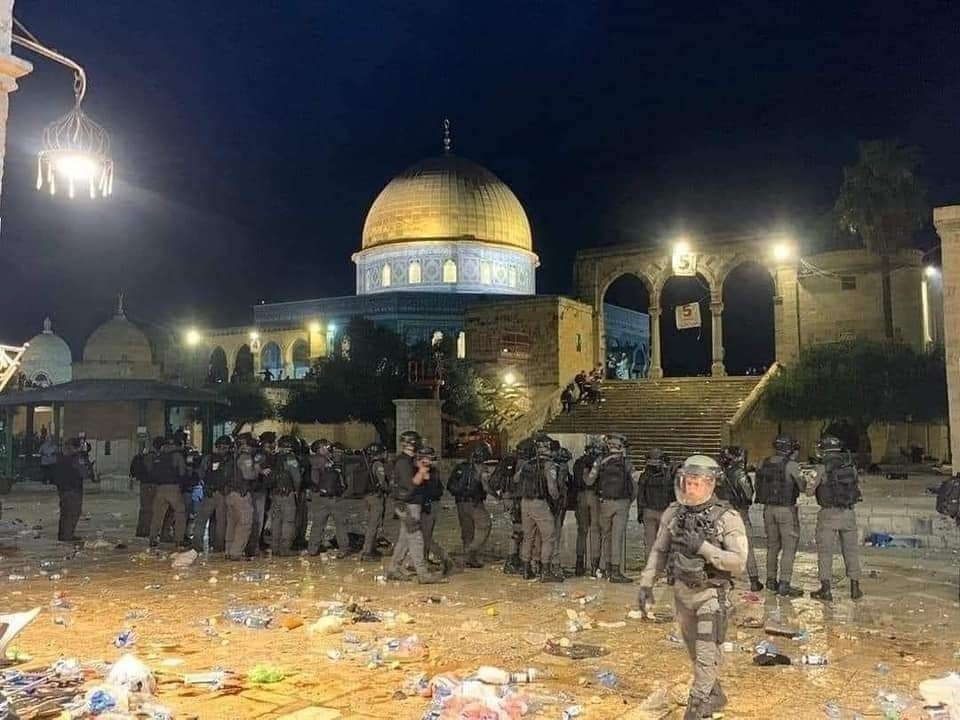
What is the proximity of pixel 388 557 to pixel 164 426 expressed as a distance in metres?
20.7

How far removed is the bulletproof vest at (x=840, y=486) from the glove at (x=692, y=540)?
478 cm

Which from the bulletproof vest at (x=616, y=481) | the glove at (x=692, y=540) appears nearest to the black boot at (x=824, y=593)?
the bulletproof vest at (x=616, y=481)

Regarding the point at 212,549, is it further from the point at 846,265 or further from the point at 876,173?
the point at 846,265

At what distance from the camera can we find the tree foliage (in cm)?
2334

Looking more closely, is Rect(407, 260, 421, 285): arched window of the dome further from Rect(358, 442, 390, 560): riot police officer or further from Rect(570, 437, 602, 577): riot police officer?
Rect(570, 437, 602, 577): riot police officer

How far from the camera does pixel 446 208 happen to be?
4553cm

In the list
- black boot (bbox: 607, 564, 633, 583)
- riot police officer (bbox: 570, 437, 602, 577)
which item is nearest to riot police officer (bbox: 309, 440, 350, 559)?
riot police officer (bbox: 570, 437, 602, 577)

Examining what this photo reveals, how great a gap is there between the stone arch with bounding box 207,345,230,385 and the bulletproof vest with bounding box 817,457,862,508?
145 feet

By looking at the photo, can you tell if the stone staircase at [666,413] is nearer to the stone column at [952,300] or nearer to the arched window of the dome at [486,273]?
the stone column at [952,300]

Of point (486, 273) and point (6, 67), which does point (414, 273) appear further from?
point (6, 67)

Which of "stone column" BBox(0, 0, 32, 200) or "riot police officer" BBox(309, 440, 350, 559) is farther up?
"stone column" BBox(0, 0, 32, 200)

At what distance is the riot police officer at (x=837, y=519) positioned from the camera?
930cm

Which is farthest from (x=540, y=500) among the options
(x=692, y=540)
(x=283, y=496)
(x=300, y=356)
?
(x=300, y=356)

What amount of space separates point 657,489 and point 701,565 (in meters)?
5.02
